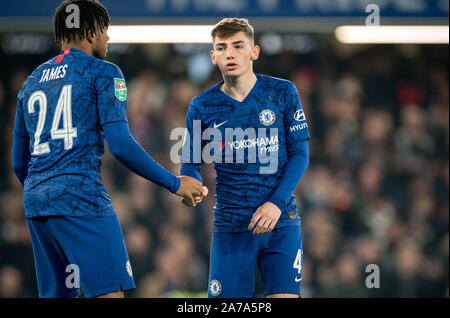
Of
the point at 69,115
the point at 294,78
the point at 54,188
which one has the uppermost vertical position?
the point at 294,78

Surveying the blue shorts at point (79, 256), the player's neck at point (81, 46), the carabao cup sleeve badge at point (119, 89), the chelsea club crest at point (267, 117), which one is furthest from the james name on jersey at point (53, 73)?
the chelsea club crest at point (267, 117)

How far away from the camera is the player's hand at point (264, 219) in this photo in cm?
328

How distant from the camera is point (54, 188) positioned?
9.49 feet

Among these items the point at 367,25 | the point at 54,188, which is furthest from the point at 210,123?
the point at 367,25

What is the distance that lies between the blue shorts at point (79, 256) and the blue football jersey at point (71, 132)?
0.06 metres

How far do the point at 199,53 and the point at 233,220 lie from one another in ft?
17.0

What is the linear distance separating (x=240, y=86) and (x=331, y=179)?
4301 mm

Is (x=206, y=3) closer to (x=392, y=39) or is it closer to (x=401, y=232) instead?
(x=392, y=39)

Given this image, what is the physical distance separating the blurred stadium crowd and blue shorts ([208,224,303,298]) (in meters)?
3.36

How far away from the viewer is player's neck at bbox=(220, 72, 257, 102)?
3676 mm

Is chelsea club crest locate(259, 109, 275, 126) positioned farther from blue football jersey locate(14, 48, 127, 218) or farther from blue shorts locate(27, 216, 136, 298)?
blue shorts locate(27, 216, 136, 298)

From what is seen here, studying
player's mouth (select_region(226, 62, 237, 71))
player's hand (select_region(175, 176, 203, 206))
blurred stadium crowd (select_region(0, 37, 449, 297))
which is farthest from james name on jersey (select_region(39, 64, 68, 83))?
blurred stadium crowd (select_region(0, 37, 449, 297))

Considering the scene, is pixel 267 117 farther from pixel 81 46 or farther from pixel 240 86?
pixel 81 46

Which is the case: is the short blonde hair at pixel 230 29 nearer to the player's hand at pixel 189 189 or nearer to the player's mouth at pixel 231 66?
the player's mouth at pixel 231 66
